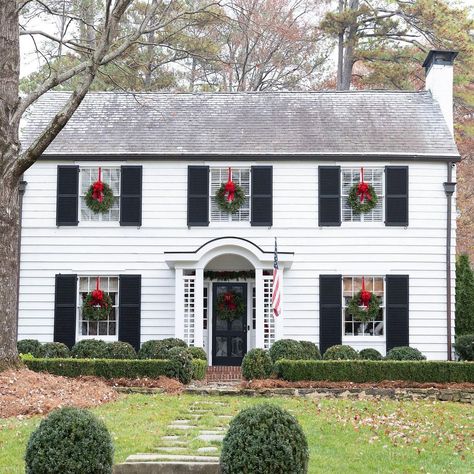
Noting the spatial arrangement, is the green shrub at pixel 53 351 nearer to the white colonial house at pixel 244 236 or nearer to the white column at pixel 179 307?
the white colonial house at pixel 244 236

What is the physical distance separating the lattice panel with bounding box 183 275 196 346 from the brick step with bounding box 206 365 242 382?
0.82 meters

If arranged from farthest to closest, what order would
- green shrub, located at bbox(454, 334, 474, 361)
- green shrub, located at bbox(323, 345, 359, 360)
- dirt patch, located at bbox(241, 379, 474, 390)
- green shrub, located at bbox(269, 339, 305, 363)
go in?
1. green shrub, located at bbox(454, 334, 474, 361)
2. green shrub, located at bbox(323, 345, 359, 360)
3. green shrub, located at bbox(269, 339, 305, 363)
4. dirt patch, located at bbox(241, 379, 474, 390)

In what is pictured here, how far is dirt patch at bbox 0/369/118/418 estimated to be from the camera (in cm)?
1185

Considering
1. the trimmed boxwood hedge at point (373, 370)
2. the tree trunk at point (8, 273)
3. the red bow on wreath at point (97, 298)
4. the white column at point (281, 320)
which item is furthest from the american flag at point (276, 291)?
the tree trunk at point (8, 273)

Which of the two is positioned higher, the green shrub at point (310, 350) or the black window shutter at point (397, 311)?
→ the black window shutter at point (397, 311)

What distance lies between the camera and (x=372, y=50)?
30891 millimetres

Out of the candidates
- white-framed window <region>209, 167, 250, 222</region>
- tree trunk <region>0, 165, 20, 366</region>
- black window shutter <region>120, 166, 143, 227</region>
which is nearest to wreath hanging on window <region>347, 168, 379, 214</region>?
white-framed window <region>209, 167, 250, 222</region>

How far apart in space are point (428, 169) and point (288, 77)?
13136 mm

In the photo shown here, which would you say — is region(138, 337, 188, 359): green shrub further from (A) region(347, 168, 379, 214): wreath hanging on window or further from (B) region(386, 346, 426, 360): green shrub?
(A) region(347, 168, 379, 214): wreath hanging on window

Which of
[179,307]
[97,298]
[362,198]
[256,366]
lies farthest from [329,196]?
[97,298]

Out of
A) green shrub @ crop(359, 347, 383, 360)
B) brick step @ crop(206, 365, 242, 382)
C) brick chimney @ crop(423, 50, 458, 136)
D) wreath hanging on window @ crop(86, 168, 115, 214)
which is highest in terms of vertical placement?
brick chimney @ crop(423, 50, 458, 136)

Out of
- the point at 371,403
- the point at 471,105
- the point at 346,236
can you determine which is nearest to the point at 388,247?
the point at 346,236

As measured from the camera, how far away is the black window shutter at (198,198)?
2006 centimetres

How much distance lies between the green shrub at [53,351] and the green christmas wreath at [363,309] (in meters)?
6.32
